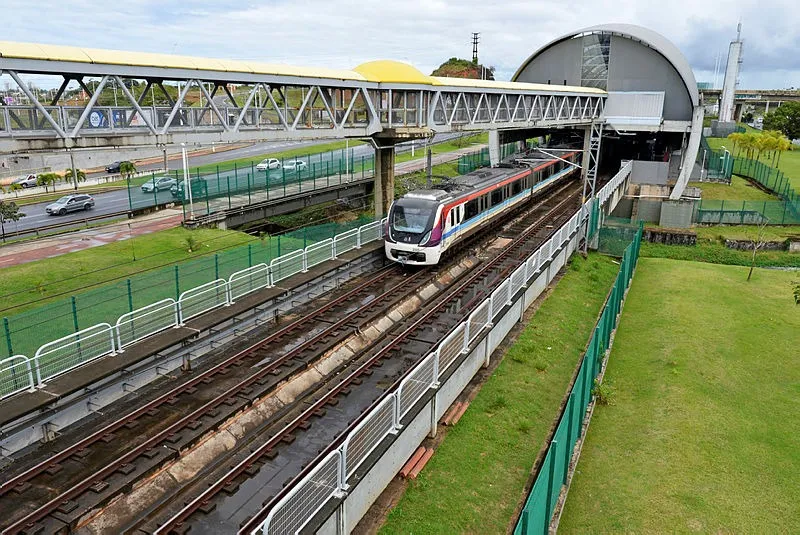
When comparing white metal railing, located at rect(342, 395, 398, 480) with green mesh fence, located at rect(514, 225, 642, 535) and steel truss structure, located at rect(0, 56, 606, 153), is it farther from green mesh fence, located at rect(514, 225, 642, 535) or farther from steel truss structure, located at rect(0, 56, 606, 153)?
steel truss structure, located at rect(0, 56, 606, 153)

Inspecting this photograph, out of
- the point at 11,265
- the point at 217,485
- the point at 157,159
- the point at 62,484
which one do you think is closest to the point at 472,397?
the point at 217,485

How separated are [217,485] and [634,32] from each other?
4892 cm

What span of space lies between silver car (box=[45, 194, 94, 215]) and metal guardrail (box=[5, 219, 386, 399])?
22493 millimetres

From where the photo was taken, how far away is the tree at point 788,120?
9175cm

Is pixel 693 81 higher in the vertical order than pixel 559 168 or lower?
higher

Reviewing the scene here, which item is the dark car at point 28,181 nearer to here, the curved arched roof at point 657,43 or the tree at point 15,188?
the tree at point 15,188

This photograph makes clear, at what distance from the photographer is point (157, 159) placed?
60.5 m

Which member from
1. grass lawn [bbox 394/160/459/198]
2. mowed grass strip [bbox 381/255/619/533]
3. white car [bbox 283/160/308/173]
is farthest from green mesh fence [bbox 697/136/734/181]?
mowed grass strip [bbox 381/255/619/533]

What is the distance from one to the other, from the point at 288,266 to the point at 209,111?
5.75m

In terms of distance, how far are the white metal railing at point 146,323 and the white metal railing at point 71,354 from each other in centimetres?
36

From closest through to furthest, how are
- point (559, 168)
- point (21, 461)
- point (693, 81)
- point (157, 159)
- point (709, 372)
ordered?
point (21, 461) < point (709, 372) < point (559, 168) < point (693, 81) < point (157, 159)

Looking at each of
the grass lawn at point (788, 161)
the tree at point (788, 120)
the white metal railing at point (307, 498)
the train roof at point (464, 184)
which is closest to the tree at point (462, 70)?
the grass lawn at point (788, 161)

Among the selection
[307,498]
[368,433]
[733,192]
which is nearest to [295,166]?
[368,433]

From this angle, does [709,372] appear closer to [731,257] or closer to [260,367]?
[260,367]
